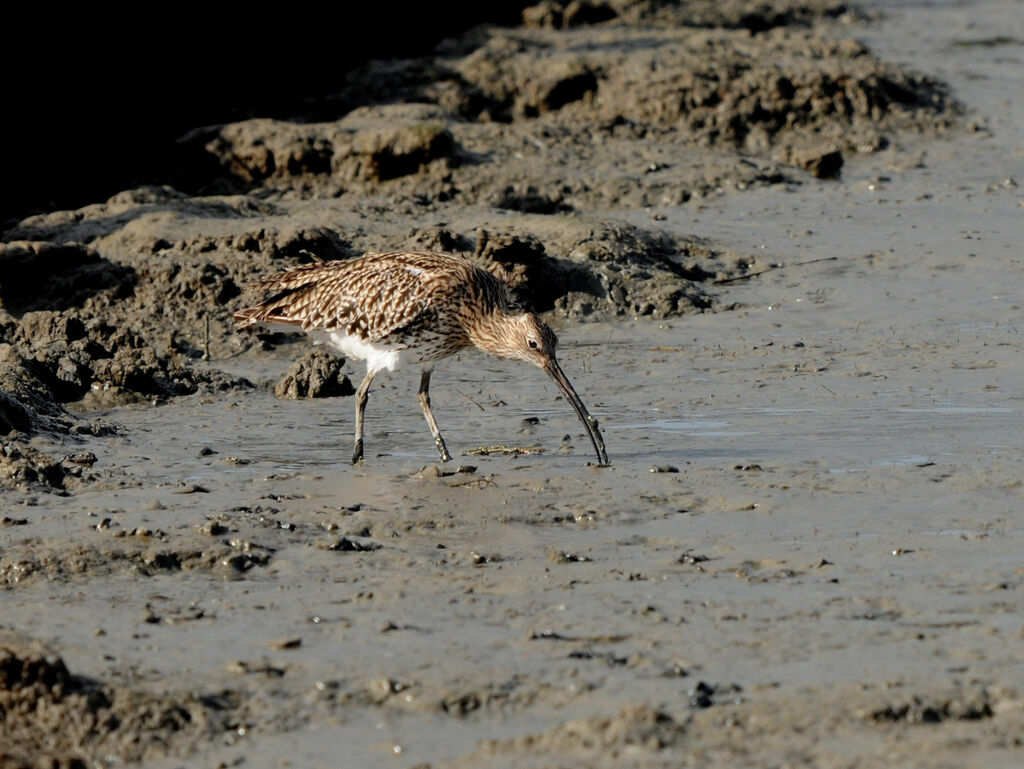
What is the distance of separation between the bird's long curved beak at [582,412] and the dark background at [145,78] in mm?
6341

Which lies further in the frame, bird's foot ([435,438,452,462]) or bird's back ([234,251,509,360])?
bird's back ([234,251,509,360])

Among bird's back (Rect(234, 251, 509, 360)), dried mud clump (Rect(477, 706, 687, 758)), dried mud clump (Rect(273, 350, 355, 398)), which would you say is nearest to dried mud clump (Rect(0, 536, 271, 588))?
dried mud clump (Rect(477, 706, 687, 758))

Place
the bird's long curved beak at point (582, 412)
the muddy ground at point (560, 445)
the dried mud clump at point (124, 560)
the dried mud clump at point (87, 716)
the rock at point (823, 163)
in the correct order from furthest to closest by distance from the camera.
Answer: the rock at point (823, 163) → the bird's long curved beak at point (582, 412) → the dried mud clump at point (124, 560) → the muddy ground at point (560, 445) → the dried mud clump at point (87, 716)

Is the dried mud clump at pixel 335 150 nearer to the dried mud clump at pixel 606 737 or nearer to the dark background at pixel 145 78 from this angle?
the dark background at pixel 145 78

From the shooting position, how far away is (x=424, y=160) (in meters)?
14.3

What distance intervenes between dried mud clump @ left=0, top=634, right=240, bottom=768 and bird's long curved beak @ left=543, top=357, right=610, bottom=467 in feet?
11.0

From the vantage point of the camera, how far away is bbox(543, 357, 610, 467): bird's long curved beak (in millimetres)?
8438

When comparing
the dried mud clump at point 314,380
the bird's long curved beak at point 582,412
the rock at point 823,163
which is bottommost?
the dried mud clump at point 314,380

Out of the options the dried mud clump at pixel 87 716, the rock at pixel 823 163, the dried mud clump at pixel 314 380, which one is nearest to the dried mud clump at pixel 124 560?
the dried mud clump at pixel 87 716

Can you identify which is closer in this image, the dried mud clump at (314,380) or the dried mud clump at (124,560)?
the dried mud clump at (124,560)

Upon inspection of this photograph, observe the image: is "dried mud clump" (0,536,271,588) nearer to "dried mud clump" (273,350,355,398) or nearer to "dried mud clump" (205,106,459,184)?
"dried mud clump" (273,350,355,398)

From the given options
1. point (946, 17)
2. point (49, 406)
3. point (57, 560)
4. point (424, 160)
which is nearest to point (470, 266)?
point (49, 406)

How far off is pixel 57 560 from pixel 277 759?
2.08 meters

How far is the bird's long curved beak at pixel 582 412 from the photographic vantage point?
27.7 feet
